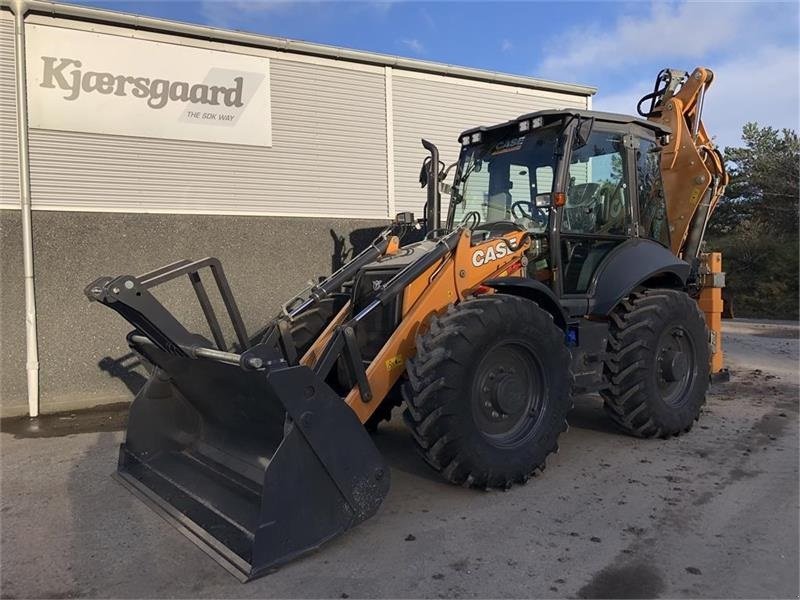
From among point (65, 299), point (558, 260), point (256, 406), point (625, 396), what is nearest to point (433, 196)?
point (558, 260)

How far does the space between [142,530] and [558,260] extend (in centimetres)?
355

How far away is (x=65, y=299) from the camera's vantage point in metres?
7.08

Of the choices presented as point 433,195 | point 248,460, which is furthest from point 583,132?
point 248,460

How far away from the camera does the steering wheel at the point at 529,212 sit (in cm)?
515

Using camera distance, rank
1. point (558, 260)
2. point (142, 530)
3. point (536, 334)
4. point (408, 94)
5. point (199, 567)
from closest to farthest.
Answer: point (199, 567) < point (142, 530) < point (536, 334) < point (558, 260) < point (408, 94)

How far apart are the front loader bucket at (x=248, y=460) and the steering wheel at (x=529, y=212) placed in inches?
101

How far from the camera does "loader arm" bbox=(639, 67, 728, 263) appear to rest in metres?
6.41

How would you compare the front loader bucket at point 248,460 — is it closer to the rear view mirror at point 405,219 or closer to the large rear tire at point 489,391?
the large rear tire at point 489,391

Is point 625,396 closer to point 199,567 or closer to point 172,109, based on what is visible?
point 199,567

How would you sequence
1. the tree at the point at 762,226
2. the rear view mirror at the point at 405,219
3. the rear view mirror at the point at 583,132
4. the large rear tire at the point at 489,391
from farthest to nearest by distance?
the tree at the point at 762,226 < the rear view mirror at the point at 405,219 < the rear view mirror at the point at 583,132 < the large rear tire at the point at 489,391

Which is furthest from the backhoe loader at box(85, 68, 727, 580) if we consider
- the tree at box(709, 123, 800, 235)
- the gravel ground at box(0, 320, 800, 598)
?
the tree at box(709, 123, 800, 235)

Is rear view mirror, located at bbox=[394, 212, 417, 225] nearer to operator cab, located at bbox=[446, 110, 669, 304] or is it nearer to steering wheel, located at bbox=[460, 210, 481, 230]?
operator cab, located at bbox=[446, 110, 669, 304]

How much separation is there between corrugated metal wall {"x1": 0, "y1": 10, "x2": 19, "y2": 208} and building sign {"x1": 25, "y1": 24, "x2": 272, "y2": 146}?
175 millimetres

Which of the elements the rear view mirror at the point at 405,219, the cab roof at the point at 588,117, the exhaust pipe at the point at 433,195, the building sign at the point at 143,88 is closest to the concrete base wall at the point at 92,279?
the building sign at the point at 143,88
